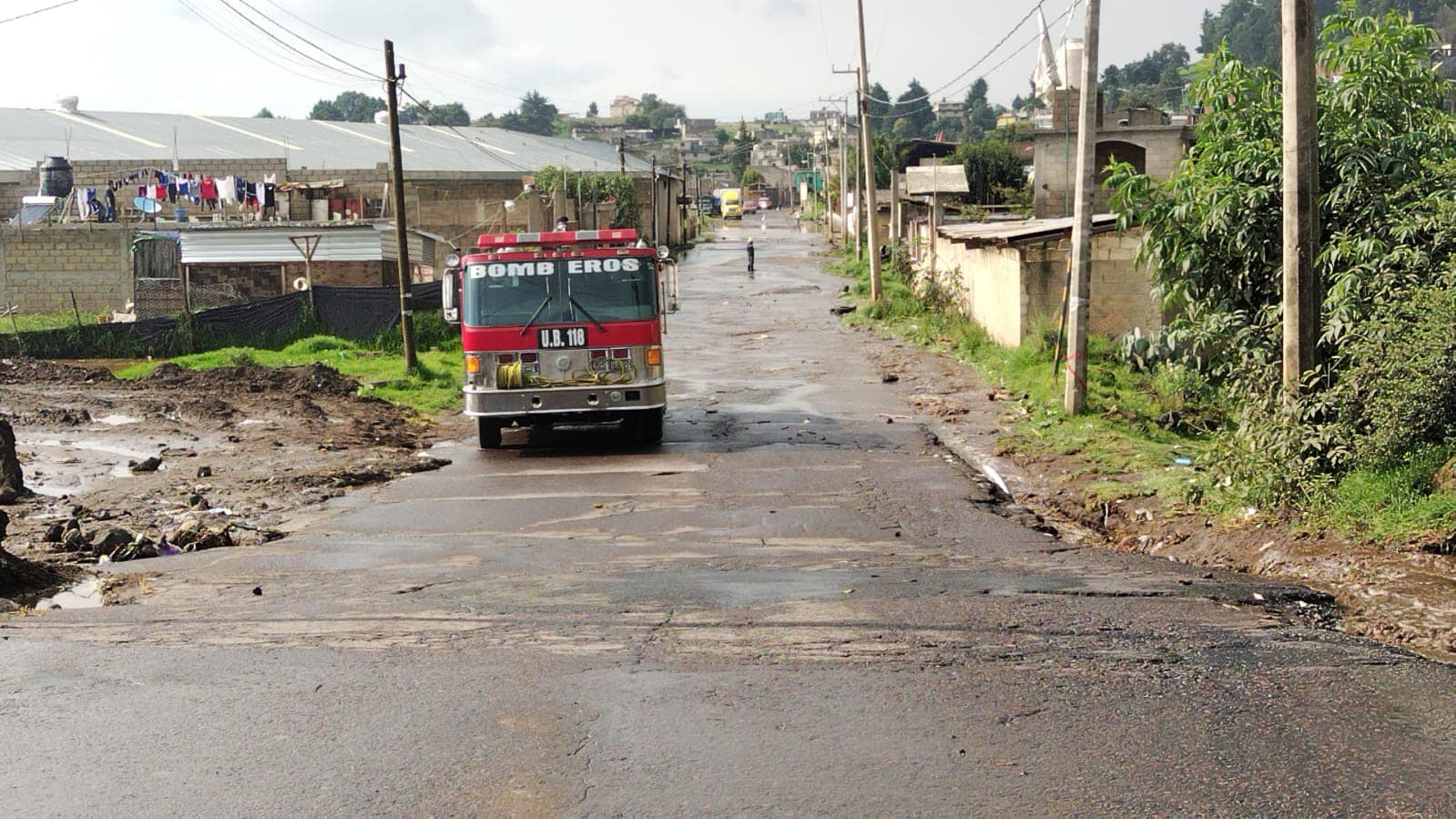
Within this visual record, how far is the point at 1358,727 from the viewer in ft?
19.2

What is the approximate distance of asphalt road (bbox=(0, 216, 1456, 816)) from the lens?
210 inches

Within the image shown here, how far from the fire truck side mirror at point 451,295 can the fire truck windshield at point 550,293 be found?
0.21 metres

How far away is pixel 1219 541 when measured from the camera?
10180mm

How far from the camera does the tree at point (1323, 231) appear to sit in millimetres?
10195

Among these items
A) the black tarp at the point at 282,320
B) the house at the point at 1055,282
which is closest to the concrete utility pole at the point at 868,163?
the house at the point at 1055,282

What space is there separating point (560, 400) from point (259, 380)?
32.5 ft

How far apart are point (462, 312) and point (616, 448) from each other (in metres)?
2.66

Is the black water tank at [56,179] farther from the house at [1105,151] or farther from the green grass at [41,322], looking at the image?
the house at [1105,151]

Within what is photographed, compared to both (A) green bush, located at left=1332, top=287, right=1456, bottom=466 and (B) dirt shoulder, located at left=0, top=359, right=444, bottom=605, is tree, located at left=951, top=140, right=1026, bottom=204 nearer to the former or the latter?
(B) dirt shoulder, located at left=0, top=359, right=444, bottom=605

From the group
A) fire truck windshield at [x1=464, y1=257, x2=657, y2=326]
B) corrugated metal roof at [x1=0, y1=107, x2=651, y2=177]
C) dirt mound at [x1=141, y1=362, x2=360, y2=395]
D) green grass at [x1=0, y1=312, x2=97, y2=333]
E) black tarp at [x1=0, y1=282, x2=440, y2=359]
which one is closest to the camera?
fire truck windshield at [x1=464, y1=257, x2=657, y2=326]

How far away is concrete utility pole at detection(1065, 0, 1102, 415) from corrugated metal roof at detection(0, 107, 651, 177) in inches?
1462

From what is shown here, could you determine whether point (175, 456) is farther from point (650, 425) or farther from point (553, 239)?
point (650, 425)

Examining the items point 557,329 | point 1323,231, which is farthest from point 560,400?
point 1323,231

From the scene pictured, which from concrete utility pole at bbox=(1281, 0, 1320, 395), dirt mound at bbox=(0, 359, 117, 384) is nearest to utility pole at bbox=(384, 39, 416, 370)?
dirt mound at bbox=(0, 359, 117, 384)
